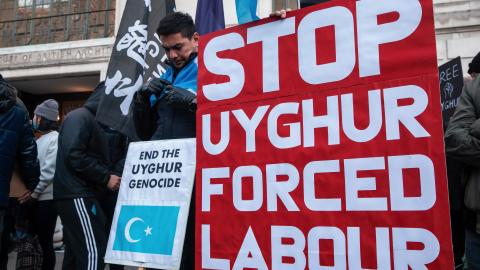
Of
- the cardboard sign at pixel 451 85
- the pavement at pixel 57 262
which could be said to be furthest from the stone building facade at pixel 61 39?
the cardboard sign at pixel 451 85

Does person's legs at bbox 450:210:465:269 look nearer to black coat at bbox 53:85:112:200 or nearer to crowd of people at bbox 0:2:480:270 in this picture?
crowd of people at bbox 0:2:480:270

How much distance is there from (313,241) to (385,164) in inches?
15.6

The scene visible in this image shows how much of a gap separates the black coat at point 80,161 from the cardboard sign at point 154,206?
949 millimetres

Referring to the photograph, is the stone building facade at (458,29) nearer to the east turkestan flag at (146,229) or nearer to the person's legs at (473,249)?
the person's legs at (473,249)

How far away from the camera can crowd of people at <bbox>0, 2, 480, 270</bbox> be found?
8.21ft

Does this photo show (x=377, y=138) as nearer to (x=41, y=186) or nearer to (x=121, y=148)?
(x=121, y=148)

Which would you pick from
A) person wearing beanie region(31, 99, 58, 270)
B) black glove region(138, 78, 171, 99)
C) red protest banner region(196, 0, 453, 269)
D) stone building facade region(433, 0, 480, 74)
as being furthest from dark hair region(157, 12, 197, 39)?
stone building facade region(433, 0, 480, 74)

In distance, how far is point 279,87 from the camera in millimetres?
2045

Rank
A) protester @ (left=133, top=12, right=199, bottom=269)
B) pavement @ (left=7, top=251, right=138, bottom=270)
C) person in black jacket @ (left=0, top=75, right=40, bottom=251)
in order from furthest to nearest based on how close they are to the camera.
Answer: pavement @ (left=7, top=251, right=138, bottom=270), person in black jacket @ (left=0, top=75, right=40, bottom=251), protester @ (left=133, top=12, right=199, bottom=269)

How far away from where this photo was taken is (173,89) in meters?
2.54

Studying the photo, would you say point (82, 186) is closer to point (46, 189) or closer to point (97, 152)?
point (97, 152)

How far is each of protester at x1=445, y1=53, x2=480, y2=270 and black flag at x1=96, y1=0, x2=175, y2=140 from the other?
6.60 ft

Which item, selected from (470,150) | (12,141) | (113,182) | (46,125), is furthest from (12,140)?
(470,150)

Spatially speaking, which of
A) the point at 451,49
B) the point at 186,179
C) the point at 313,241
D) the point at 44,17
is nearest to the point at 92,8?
the point at 44,17
